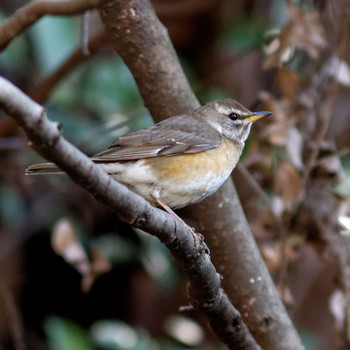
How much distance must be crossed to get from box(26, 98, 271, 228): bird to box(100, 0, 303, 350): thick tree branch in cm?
18

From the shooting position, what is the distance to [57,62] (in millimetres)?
5395

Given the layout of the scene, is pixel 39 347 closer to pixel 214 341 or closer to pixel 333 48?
pixel 214 341

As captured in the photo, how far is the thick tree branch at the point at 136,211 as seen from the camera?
5.39 feet

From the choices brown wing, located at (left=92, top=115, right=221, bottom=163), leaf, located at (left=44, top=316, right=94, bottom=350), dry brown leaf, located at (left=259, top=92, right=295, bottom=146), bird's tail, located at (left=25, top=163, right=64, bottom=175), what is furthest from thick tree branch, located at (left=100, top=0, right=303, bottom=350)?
leaf, located at (left=44, top=316, right=94, bottom=350)

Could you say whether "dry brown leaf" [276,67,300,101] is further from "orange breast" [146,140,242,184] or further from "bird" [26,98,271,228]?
"orange breast" [146,140,242,184]

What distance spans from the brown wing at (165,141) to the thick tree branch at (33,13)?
0.73 meters

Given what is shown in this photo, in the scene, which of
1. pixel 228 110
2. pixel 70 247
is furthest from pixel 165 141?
pixel 70 247

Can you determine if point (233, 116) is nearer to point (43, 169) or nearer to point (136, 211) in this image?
point (43, 169)

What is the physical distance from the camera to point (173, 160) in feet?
11.0

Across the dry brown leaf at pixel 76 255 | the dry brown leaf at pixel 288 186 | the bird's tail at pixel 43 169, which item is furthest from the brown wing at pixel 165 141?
the dry brown leaf at pixel 76 255

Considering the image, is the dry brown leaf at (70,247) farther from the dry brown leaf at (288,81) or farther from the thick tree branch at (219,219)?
the dry brown leaf at (288,81)

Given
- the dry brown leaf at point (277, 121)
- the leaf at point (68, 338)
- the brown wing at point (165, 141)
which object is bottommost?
the leaf at point (68, 338)

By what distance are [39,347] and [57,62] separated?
103 inches

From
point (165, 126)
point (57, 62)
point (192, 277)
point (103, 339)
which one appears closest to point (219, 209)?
point (165, 126)
